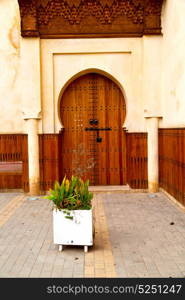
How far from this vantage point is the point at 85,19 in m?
9.12

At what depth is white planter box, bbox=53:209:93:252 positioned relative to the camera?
192 inches

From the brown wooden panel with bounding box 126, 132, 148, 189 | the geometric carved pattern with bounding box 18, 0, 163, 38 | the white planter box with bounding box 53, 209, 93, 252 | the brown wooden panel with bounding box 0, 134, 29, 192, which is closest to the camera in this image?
the white planter box with bounding box 53, 209, 93, 252

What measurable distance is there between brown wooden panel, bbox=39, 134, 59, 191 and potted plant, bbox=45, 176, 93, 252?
4.30 m

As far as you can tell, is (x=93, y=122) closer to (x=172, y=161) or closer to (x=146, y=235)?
(x=172, y=161)

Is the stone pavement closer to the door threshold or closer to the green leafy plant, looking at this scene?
the green leafy plant

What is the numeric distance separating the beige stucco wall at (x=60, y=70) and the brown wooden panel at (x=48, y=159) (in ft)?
0.86

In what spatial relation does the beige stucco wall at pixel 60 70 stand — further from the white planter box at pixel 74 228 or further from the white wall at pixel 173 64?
the white planter box at pixel 74 228

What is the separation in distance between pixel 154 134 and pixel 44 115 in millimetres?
2959

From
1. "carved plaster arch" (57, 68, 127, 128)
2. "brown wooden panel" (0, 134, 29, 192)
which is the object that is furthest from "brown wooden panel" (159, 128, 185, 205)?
"brown wooden panel" (0, 134, 29, 192)

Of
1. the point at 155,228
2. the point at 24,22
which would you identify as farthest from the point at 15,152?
the point at 155,228

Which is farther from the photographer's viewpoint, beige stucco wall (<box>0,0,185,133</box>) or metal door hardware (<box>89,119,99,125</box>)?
metal door hardware (<box>89,119,99,125</box>)

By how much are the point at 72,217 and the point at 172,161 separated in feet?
12.8

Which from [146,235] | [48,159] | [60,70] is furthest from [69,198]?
[60,70]

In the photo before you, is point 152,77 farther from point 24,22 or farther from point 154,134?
point 24,22
